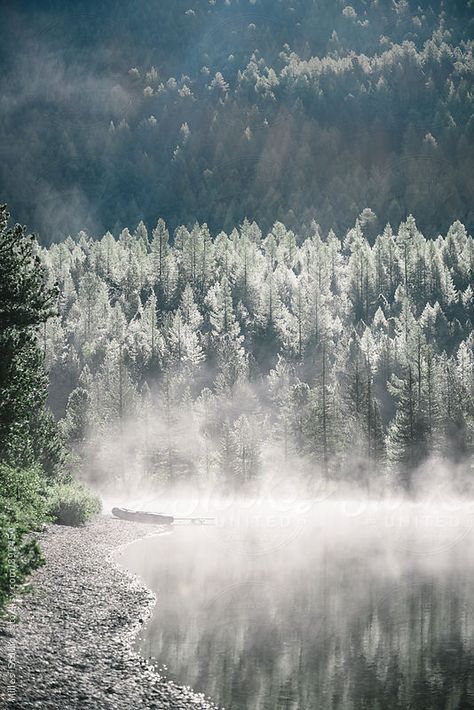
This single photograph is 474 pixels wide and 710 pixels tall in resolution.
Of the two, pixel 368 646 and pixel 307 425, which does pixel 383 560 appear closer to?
pixel 368 646

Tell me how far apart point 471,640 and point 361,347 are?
133m

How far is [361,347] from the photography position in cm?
16275

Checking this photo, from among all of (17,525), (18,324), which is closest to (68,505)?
(18,324)

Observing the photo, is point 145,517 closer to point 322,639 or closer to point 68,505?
point 68,505

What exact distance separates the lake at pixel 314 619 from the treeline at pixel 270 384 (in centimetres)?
3858

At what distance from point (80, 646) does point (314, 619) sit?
12.5 meters

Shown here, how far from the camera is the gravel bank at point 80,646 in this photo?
2236 centimetres

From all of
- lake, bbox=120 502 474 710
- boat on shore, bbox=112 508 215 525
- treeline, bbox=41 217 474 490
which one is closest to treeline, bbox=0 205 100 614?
lake, bbox=120 502 474 710

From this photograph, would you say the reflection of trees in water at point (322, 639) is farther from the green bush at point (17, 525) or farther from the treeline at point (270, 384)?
the treeline at point (270, 384)

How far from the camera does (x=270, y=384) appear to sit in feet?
509

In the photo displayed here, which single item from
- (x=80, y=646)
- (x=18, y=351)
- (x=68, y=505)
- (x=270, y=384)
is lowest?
(x=80, y=646)

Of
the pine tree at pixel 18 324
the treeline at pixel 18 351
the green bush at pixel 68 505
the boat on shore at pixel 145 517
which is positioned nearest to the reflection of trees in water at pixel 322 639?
the treeline at pixel 18 351

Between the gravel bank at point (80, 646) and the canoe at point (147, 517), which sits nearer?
the gravel bank at point (80, 646)

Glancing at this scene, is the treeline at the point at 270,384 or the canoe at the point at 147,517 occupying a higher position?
the treeline at the point at 270,384
